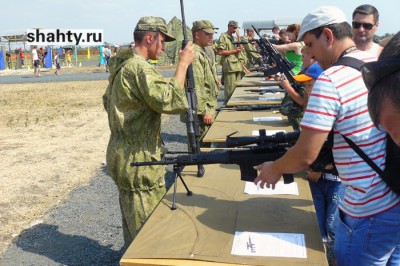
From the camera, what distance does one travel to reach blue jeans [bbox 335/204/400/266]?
1692 millimetres

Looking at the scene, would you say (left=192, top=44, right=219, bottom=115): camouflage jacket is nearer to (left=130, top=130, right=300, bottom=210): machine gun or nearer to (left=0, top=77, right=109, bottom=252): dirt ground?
(left=0, top=77, right=109, bottom=252): dirt ground

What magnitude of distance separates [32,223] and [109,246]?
0.99m

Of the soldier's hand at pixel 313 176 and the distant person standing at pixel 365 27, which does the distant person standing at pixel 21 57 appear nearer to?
the distant person standing at pixel 365 27

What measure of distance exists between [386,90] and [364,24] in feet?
10.5

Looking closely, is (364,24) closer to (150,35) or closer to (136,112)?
(150,35)

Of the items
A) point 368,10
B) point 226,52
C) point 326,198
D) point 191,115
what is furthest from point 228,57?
point 326,198

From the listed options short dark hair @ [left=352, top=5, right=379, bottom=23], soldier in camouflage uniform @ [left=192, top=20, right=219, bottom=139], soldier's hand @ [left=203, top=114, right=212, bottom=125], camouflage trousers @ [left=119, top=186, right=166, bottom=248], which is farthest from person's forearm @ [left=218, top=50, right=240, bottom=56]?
camouflage trousers @ [left=119, top=186, right=166, bottom=248]

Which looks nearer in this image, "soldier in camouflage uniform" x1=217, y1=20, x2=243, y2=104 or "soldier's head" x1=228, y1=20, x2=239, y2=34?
"soldier in camouflage uniform" x1=217, y1=20, x2=243, y2=104

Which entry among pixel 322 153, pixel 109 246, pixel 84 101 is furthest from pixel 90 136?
pixel 322 153

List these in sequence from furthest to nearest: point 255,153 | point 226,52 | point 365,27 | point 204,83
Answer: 1. point 226,52
2. point 204,83
3. point 365,27
4. point 255,153

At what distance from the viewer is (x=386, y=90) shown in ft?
2.83

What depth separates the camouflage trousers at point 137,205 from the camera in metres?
2.66

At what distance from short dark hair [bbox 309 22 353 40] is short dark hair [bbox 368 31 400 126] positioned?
2.71 feet

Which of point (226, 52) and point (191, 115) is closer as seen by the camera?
point (191, 115)
